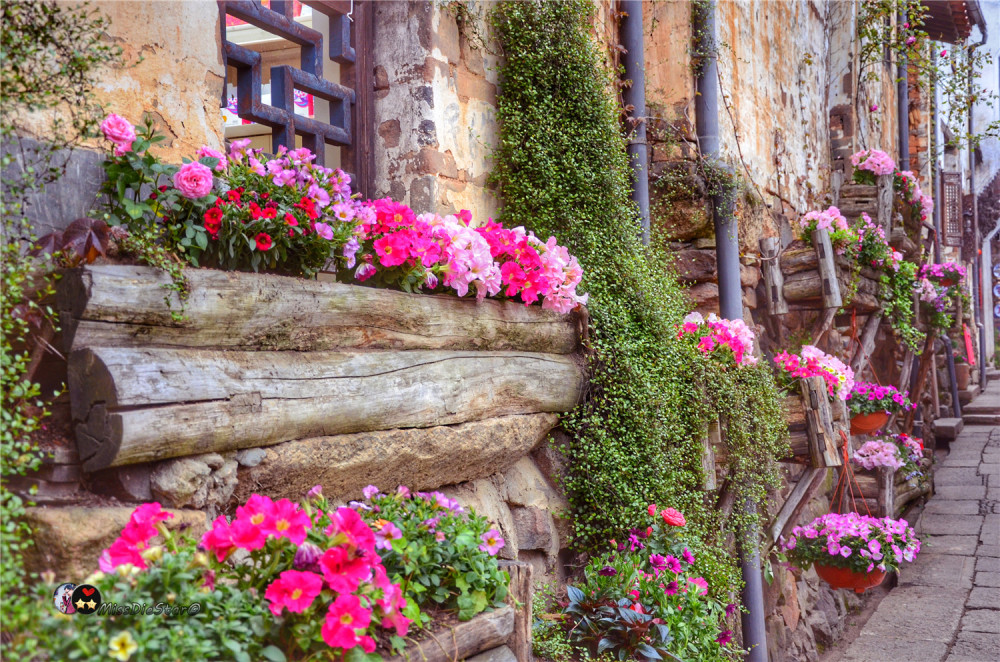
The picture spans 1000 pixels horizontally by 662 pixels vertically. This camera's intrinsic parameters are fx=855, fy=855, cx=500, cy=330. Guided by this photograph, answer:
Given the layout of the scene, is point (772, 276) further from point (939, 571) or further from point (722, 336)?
point (939, 571)

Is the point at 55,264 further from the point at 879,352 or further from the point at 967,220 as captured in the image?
the point at 967,220

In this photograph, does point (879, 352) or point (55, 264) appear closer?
point (55, 264)

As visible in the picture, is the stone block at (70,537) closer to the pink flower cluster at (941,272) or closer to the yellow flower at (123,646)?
the yellow flower at (123,646)

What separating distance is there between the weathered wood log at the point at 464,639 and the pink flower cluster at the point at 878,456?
5932 mm

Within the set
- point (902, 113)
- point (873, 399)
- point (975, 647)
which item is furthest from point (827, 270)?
point (902, 113)

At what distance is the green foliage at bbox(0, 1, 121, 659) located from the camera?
62.0 inches

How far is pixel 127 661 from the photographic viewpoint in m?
1.39

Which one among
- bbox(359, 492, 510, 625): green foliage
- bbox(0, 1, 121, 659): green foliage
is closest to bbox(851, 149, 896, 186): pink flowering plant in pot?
bbox(359, 492, 510, 625): green foliage

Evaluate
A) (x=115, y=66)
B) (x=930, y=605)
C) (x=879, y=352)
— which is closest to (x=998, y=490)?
(x=879, y=352)

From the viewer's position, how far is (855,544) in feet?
17.6

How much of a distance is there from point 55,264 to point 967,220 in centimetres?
1899

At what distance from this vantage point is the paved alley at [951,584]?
224 inches

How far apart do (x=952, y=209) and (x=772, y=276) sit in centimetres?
824

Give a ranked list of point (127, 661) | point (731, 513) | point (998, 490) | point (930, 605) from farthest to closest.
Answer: point (998, 490) → point (930, 605) → point (731, 513) → point (127, 661)
